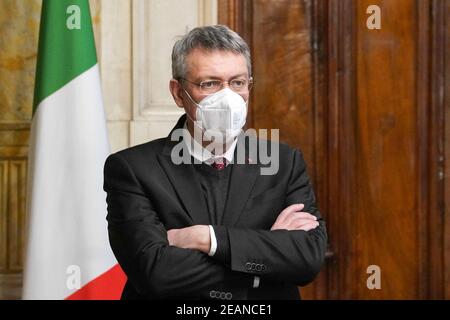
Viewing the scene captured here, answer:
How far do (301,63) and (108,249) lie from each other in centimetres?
123

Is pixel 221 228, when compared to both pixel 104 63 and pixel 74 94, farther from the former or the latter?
pixel 104 63

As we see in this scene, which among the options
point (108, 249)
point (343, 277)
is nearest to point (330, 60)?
point (343, 277)

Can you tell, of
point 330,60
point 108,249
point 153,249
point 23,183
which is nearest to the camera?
Result: point 153,249

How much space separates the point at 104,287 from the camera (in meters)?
3.26

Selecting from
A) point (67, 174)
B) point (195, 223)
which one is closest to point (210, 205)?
point (195, 223)

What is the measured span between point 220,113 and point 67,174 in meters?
1.29

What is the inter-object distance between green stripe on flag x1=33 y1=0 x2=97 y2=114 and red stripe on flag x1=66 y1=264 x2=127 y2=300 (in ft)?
2.28

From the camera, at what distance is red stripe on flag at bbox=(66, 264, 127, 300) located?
3238 mm

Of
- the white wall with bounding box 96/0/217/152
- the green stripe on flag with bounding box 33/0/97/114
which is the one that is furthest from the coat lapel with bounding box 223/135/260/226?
the white wall with bounding box 96/0/217/152

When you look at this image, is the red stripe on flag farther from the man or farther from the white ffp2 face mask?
the white ffp2 face mask

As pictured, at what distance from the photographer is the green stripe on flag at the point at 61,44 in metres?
3.28

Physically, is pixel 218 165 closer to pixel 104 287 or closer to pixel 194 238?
pixel 194 238

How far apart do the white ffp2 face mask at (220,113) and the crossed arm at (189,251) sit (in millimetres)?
220

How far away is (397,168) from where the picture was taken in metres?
3.87
